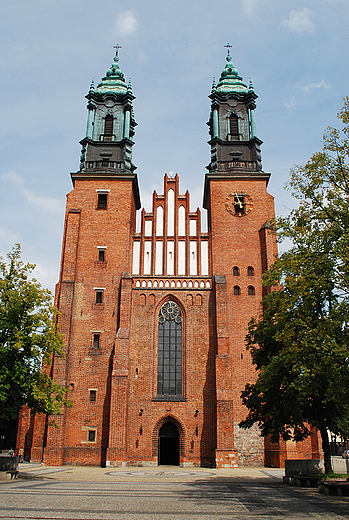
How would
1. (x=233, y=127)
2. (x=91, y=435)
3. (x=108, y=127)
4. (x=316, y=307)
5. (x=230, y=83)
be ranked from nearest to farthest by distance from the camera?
1. (x=316, y=307)
2. (x=91, y=435)
3. (x=233, y=127)
4. (x=108, y=127)
5. (x=230, y=83)

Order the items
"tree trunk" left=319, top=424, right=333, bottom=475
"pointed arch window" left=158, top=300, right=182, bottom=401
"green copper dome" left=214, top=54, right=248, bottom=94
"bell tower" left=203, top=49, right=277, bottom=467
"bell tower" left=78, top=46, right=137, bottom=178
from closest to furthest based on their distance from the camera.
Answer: "tree trunk" left=319, top=424, right=333, bottom=475 < "bell tower" left=203, top=49, right=277, bottom=467 < "pointed arch window" left=158, top=300, right=182, bottom=401 < "bell tower" left=78, top=46, right=137, bottom=178 < "green copper dome" left=214, top=54, right=248, bottom=94

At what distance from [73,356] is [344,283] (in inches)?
727

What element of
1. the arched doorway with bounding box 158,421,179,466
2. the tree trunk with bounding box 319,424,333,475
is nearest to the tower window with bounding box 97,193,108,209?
the arched doorway with bounding box 158,421,179,466

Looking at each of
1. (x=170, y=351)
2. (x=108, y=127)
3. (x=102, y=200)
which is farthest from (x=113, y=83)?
(x=170, y=351)

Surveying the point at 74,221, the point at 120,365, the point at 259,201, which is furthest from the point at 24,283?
the point at 259,201

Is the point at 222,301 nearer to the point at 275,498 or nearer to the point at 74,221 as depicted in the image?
the point at 74,221

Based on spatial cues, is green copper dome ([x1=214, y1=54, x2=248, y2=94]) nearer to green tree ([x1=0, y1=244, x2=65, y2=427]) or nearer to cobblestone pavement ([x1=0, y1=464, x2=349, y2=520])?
green tree ([x1=0, y1=244, x2=65, y2=427])

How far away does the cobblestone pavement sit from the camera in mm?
9656

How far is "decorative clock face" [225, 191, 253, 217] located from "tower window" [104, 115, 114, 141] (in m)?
9.82

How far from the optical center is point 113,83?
120 feet

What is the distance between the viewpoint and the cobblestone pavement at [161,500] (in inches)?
380

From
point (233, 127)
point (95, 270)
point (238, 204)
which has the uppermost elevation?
point (233, 127)

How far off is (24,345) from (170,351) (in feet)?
36.1

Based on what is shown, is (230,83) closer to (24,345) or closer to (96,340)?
(96,340)
